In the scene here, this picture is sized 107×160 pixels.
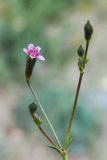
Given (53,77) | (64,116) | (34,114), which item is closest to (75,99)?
(34,114)

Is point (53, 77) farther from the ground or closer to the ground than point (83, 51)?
closer to the ground

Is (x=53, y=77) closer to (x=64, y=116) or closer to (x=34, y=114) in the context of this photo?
(x=64, y=116)

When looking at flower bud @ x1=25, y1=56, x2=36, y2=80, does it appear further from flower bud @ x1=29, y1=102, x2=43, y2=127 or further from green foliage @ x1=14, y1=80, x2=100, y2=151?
green foliage @ x1=14, y1=80, x2=100, y2=151

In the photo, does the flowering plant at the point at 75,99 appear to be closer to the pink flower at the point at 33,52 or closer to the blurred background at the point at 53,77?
the pink flower at the point at 33,52

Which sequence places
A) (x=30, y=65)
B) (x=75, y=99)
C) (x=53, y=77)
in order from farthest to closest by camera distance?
(x=53, y=77)
(x=30, y=65)
(x=75, y=99)

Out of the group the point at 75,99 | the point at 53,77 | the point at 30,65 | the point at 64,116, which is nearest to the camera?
the point at 75,99

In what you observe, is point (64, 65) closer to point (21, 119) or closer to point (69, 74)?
point (69, 74)

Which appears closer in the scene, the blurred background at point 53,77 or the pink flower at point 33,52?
the pink flower at point 33,52

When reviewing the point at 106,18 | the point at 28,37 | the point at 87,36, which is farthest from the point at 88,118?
the point at 87,36

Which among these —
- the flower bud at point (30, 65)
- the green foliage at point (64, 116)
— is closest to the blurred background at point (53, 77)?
the green foliage at point (64, 116)
